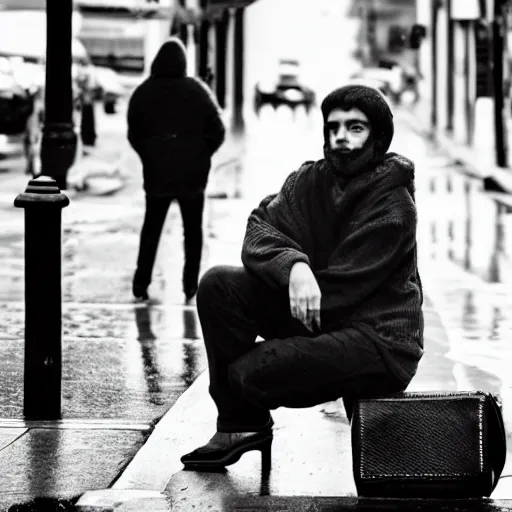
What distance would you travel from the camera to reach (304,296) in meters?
5.07

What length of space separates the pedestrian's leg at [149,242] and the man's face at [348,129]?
5352 mm

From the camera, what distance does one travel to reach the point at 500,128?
25.0 meters

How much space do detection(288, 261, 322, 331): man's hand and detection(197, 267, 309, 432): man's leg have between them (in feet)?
0.47

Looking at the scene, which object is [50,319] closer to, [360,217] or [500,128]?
[360,217]

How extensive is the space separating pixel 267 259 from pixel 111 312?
15.8ft

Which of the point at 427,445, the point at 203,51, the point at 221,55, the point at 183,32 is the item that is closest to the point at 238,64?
the point at 221,55

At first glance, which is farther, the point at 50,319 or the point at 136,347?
the point at 136,347

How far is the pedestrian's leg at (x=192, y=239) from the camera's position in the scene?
1077 centimetres

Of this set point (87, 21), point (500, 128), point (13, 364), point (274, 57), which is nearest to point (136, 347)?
point (13, 364)

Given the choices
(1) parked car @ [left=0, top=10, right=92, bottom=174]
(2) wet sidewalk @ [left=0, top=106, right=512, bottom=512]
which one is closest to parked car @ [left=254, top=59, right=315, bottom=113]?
(1) parked car @ [left=0, top=10, right=92, bottom=174]

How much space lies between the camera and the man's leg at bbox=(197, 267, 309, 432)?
530 cm

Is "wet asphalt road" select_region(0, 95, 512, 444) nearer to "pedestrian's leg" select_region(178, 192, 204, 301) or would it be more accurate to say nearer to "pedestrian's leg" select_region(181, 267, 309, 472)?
"pedestrian's leg" select_region(178, 192, 204, 301)

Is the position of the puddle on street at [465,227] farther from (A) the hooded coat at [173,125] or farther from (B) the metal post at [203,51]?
(B) the metal post at [203,51]

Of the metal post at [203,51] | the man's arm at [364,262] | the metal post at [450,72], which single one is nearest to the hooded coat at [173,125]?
the man's arm at [364,262]
